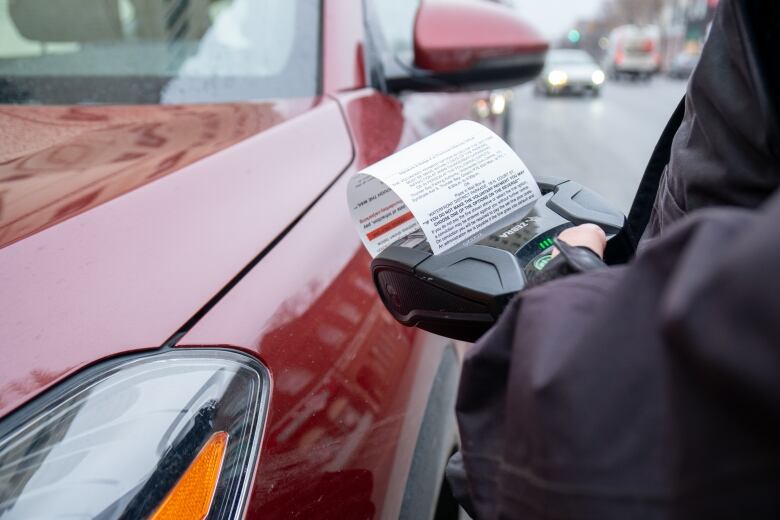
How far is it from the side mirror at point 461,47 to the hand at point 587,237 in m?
0.96

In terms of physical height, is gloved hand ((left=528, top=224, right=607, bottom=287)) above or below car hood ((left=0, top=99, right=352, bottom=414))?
above

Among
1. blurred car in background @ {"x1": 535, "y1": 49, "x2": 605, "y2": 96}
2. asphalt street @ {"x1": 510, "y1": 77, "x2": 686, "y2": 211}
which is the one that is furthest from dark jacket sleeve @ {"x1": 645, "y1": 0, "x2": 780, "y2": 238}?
blurred car in background @ {"x1": 535, "y1": 49, "x2": 605, "y2": 96}

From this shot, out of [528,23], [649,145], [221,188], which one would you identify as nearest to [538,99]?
[649,145]

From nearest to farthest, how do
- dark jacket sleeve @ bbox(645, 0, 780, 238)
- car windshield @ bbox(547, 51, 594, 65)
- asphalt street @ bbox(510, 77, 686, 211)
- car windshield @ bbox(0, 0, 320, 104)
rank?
dark jacket sleeve @ bbox(645, 0, 780, 238), car windshield @ bbox(0, 0, 320, 104), asphalt street @ bbox(510, 77, 686, 211), car windshield @ bbox(547, 51, 594, 65)

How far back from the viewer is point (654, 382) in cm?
41

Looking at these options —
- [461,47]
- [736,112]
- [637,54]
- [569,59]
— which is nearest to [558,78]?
[569,59]

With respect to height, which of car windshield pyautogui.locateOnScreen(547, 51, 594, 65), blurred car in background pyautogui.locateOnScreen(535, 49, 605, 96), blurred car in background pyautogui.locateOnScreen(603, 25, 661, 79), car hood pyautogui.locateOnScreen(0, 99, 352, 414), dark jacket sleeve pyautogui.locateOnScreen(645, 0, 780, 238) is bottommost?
blurred car in background pyautogui.locateOnScreen(603, 25, 661, 79)

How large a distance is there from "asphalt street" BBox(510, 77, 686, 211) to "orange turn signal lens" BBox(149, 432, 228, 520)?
2.72 m

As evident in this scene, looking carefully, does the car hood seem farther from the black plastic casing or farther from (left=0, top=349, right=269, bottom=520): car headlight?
the black plastic casing

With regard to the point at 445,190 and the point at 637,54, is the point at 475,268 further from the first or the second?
the point at 637,54

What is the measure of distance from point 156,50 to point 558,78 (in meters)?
16.7

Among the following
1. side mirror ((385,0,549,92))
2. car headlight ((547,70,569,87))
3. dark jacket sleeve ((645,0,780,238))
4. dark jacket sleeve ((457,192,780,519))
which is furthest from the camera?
car headlight ((547,70,569,87))

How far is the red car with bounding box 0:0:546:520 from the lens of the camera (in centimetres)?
66

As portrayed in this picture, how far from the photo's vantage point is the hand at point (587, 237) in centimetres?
71
